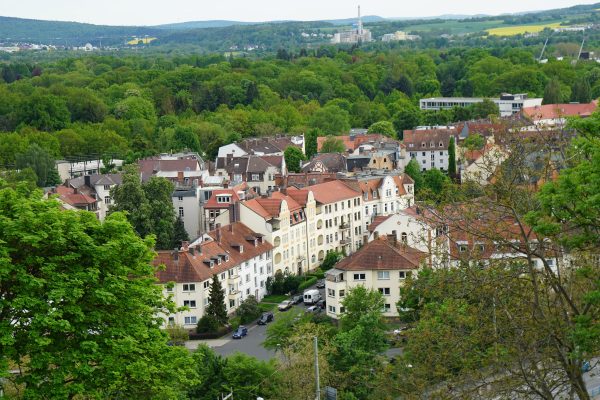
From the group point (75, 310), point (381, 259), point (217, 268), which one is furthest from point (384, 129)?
point (75, 310)

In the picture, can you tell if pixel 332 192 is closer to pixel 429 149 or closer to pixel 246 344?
pixel 246 344

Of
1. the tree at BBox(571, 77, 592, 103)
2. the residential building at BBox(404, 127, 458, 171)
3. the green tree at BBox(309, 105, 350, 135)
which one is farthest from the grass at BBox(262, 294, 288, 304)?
the tree at BBox(571, 77, 592, 103)

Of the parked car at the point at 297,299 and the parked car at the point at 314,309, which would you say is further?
the parked car at the point at 297,299

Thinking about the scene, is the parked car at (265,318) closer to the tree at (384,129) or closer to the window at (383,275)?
the window at (383,275)

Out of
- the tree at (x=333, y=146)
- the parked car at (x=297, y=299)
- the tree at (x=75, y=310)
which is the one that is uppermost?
the tree at (x=75, y=310)

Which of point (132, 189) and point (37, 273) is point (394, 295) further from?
point (37, 273)

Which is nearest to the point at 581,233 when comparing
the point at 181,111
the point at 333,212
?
the point at 333,212

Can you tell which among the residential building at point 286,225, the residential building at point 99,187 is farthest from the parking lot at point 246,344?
the residential building at point 99,187

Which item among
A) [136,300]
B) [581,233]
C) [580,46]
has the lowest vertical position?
[580,46]
